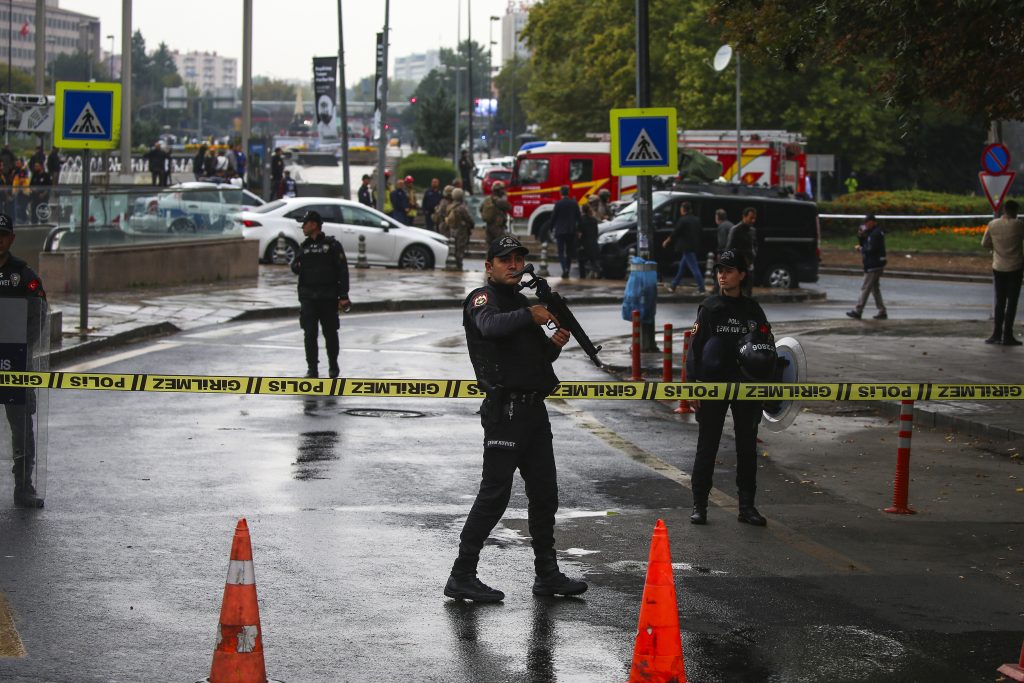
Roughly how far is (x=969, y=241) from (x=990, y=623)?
1453 inches

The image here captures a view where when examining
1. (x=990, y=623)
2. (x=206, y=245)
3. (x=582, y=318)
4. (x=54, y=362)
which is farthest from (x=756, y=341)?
(x=206, y=245)

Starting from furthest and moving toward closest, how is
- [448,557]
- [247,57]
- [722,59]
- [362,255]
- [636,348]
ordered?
[247,57] < [722,59] < [362,255] < [636,348] < [448,557]

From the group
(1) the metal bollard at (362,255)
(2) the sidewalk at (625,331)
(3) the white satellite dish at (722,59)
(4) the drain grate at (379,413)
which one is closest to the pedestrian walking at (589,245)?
(2) the sidewalk at (625,331)

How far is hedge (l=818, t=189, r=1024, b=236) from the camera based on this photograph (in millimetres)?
44812

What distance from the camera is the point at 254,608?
18.8 ft

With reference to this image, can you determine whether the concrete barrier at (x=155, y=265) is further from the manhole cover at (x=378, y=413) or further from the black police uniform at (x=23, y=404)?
the black police uniform at (x=23, y=404)

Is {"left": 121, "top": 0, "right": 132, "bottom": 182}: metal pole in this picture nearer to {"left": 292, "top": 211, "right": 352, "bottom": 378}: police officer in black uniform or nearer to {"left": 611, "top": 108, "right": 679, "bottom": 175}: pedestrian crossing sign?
{"left": 611, "top": 108, "right": 679, "bottom": 175}: pedestrian crossing sign

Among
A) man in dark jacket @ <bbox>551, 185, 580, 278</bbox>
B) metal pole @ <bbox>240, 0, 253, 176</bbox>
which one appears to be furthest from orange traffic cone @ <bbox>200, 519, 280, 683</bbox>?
metal pole @ <bbox>240, 0, 253, 176</bbox>

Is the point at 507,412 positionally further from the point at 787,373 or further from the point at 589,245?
the point at 589,245

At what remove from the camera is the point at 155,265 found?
1019 inches

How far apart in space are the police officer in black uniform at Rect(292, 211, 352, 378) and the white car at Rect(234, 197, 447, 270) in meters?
15.3

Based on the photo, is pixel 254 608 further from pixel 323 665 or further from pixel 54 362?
pixel 54 362

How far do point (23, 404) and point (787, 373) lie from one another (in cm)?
528

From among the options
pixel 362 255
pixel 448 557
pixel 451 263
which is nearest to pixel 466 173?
pixel 451 263
